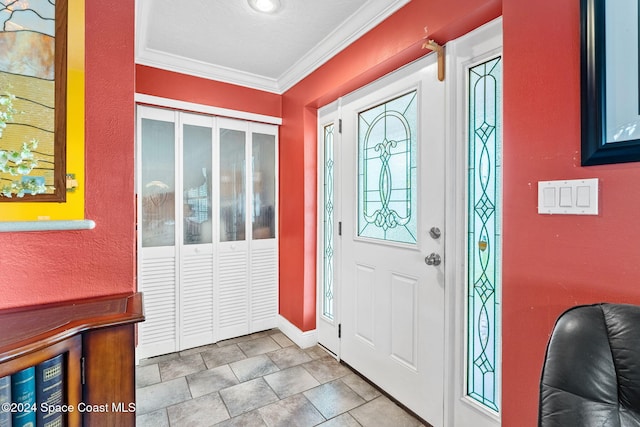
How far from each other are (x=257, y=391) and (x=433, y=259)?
4.64 ft

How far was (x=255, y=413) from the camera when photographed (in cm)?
179

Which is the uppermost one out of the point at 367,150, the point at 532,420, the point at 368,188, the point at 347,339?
the point at 367,150

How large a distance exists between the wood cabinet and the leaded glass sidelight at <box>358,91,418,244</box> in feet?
4.68

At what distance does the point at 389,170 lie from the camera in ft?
6.40

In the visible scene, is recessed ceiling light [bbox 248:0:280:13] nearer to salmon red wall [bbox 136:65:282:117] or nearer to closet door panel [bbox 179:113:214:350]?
salmon red wall [bbox 136:65:282:117]

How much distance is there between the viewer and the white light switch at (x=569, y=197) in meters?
1.00

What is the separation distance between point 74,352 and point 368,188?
172 cm

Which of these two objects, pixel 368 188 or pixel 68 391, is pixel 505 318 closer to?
pixel 368 188

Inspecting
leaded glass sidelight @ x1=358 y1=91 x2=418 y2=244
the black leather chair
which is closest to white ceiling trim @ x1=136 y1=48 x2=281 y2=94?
leaded glass sidelight @ x1=358 y1=91 x2=418 y2=244

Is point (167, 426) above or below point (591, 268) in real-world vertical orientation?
below

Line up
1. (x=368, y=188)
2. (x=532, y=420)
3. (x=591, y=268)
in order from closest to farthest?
1. (x=591, y=268)
2. (x=532, y=420)
3. (x=368, y=188)

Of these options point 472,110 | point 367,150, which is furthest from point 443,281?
point 367,150

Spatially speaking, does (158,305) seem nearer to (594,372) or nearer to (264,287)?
(264,287)

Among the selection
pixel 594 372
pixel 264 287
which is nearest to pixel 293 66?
pixel 264 287
